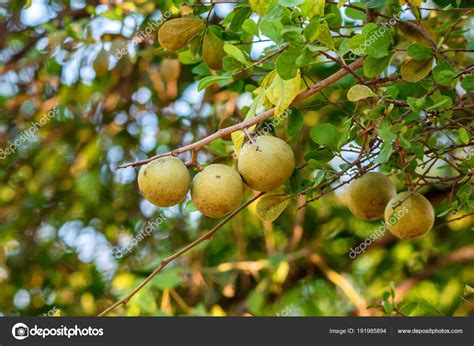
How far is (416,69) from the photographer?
1197 mm

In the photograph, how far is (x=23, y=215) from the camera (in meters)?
2.94

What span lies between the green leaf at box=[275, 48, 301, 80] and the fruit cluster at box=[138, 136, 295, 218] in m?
0.15

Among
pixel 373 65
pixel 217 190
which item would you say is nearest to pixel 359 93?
pixel 373 65

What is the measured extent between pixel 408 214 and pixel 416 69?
280 millimetres

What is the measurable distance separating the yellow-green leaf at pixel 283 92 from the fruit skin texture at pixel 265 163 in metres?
0.08

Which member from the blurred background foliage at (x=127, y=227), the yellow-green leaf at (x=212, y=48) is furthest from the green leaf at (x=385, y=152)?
the blurred background foliage at (x=127, y=227)

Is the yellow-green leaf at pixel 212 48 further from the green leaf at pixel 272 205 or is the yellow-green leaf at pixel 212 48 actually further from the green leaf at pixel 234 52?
the green leaf at pixel 272 205

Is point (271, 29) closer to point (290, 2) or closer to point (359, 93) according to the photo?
point (290, 2)

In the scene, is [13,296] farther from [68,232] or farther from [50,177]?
[50,177]

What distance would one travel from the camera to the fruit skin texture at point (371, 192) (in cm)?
131

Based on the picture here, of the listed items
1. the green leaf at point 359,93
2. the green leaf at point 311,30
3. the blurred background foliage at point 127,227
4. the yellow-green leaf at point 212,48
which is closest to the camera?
the green leaf at point 311,30

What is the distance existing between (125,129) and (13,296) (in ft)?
2.95

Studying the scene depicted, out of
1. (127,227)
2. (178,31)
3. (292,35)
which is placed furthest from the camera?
(127,227)
